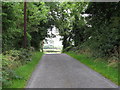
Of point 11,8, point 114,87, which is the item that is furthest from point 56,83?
point 11,8

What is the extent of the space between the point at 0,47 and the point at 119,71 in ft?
32.8

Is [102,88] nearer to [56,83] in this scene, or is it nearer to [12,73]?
[56,83]

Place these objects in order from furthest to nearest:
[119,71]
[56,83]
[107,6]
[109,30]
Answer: [107,6], [109,30], [119,71], [56,83]

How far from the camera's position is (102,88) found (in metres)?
7.56

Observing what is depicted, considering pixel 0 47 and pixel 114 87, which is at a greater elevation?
pixel 0 47

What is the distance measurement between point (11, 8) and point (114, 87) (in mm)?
11153

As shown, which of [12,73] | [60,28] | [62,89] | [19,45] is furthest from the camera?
[60,28]

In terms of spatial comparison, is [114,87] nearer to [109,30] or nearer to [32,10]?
[109,30]

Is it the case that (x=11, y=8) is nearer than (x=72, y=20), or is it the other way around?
(x=11, y=8)

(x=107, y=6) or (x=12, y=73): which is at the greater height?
(x=107, y=6)

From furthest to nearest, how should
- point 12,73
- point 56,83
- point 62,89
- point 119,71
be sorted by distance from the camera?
point 119,71 < point 12,73 < point 56,83 < point 62,89

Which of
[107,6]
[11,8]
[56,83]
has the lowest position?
[56,83]

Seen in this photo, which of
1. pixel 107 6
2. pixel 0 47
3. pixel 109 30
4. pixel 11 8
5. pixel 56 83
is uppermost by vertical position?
pixel 107 6

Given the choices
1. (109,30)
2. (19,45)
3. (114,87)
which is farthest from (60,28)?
(114,87)
